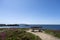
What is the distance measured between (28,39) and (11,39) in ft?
7.71

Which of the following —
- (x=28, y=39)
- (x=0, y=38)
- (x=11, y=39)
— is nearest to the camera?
(x=0, y=38)

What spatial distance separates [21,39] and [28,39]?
1.07m

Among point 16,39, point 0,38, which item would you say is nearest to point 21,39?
point 16,39

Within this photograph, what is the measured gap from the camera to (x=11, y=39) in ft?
40.3

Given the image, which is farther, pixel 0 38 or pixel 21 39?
pixel 21 39

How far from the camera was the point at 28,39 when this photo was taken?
13.6m

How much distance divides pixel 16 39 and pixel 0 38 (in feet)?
7.19

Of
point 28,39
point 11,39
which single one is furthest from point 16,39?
point 28,39

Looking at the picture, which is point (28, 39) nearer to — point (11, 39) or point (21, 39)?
point (21, 39)

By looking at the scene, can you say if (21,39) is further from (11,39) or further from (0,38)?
(0,38)

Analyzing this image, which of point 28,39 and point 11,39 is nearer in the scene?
point 11,39

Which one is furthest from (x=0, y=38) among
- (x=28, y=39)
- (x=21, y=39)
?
(x=28, y=39)

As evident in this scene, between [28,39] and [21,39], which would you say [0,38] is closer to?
[21,39]

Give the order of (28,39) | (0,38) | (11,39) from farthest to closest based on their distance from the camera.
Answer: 1. (28,39)
2. (11,39)
3. (0,38)
